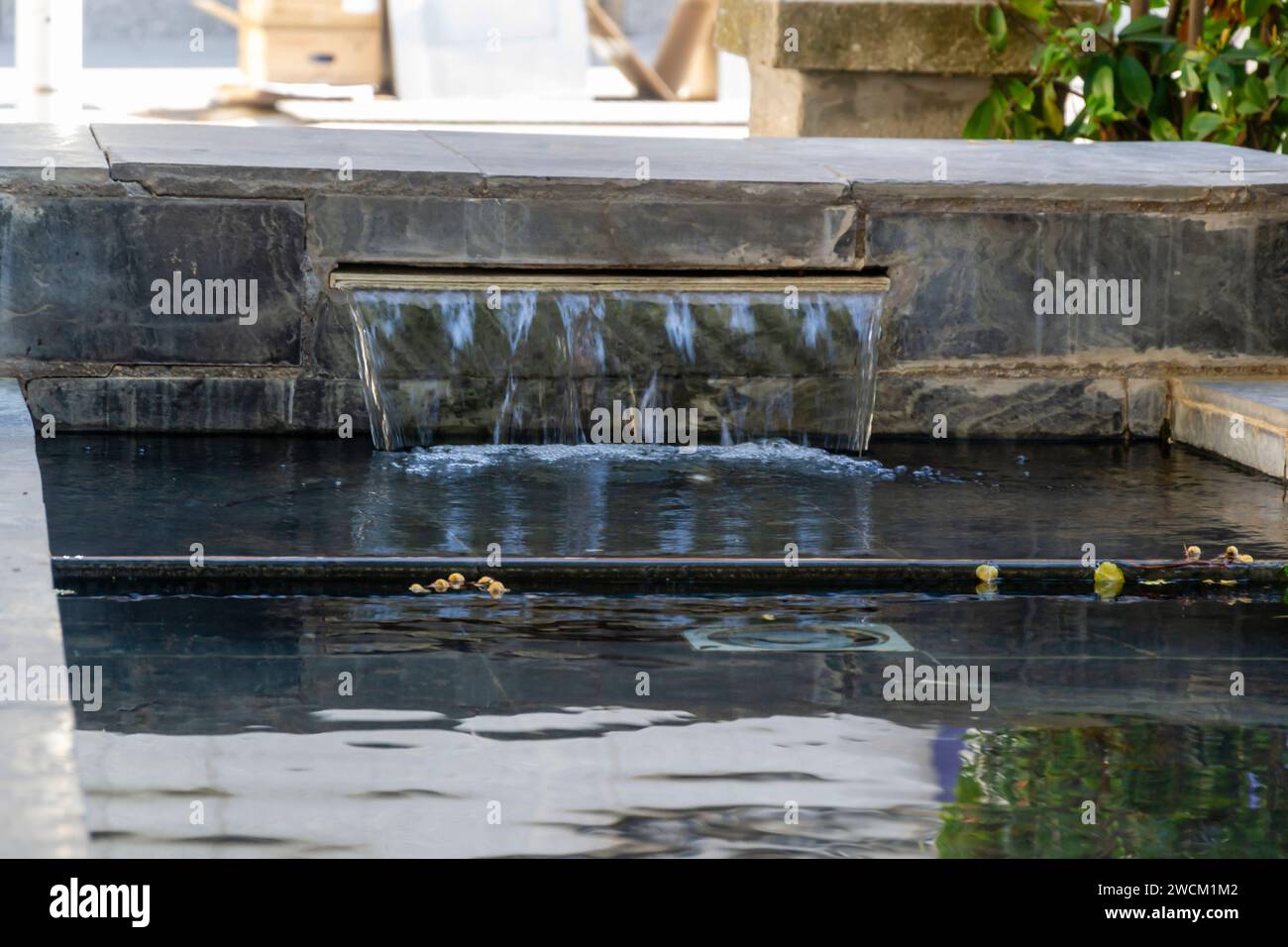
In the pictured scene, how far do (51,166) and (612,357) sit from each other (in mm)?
1503

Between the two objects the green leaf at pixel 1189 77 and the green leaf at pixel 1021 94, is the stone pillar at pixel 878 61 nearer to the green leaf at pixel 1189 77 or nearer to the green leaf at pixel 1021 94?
the green leaf at pixel 1021 94

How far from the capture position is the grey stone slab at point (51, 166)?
4.85 m

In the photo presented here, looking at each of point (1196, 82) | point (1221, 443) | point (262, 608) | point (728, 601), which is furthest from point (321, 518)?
point (1196, 82)

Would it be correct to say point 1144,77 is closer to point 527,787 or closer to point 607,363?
point 607,363

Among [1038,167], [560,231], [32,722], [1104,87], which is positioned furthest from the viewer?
[1104,87]

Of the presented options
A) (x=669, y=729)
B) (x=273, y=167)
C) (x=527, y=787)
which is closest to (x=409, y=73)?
(x=273, y=167)

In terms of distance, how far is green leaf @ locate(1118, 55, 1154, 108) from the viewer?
7715mm

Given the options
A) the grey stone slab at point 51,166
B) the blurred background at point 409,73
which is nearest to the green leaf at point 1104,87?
the grey stone slab at point 51,166

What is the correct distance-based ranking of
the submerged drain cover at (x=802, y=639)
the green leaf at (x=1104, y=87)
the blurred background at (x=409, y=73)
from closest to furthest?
the submerged drain cover at (x=802, y=639) < the green leaf at (x=1104, y=87) < the blurred background at (x=409, y=73)

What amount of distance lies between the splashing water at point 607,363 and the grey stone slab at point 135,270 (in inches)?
10.1

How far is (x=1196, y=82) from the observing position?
733 cm

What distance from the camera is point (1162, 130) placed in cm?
788

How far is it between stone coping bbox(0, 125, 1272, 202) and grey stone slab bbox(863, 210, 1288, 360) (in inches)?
3.5

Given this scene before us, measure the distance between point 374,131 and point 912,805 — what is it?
404 centimetres
